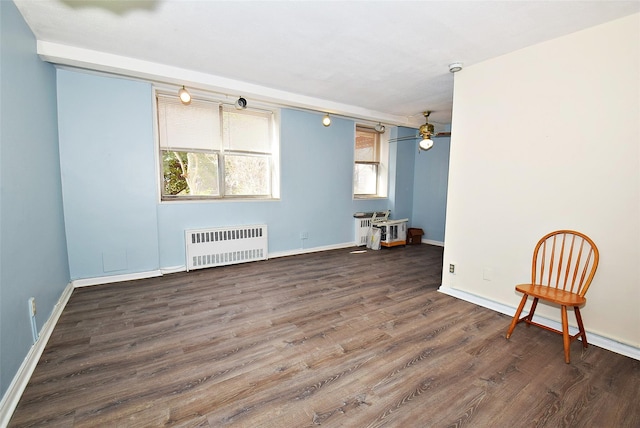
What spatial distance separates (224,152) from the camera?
4383mm

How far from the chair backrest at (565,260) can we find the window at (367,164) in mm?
3732

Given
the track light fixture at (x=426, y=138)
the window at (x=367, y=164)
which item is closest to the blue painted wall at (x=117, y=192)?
the window at (x=367, y=164)

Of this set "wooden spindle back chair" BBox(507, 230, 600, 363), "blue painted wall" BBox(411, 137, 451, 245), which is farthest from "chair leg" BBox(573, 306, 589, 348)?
"blue painted wall" BBox(411, 137, 451, 245)

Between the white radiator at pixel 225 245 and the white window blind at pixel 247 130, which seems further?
the white window blind at pixel 247 130

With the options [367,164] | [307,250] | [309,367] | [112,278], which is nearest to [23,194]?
[112,278]

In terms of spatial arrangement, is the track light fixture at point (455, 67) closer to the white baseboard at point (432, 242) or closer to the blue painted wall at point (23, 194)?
the blue painted wall at point (23, 194)

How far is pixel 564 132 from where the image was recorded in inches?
95.5

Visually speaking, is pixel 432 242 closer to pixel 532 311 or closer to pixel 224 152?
pixel 532 311

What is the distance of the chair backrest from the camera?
2316 mm

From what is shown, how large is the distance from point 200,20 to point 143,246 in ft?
9.39

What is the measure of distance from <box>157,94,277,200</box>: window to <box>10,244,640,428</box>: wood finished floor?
1689mm

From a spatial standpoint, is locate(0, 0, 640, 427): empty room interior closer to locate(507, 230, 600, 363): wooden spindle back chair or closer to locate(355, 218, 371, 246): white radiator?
locate(507, 230, 600, 363): wooden spindle back chair

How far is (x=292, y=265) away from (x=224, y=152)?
6.85ft

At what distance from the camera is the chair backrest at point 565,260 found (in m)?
2.32
